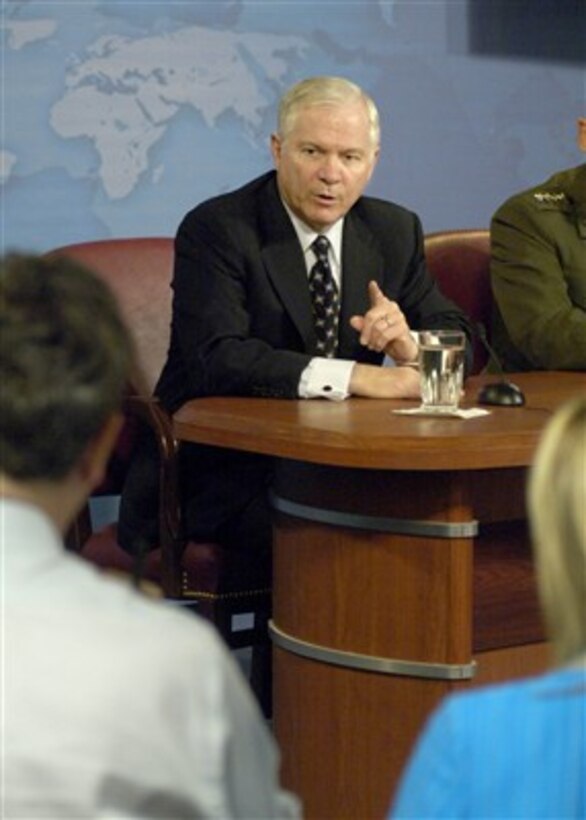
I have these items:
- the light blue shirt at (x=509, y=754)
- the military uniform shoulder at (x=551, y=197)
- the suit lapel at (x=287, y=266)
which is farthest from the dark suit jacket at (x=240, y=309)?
the light blue shirt at (x=509, y=754)

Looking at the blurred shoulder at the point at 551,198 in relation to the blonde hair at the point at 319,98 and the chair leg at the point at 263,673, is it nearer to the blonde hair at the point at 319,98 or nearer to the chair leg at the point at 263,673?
the blonde hair at the point at 319,98

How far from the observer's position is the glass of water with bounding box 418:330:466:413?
128 inches

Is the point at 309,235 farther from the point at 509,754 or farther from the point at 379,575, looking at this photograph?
the point at 509,754

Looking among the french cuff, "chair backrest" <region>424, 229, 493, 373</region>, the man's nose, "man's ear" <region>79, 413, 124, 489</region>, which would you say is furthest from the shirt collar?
"man's ear" <region>79, 413, 124, 489</region>

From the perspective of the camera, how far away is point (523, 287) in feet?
14.4

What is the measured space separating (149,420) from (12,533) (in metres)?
2.43

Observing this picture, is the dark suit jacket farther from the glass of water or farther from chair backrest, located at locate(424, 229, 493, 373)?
chair backrest, located at locate(424, 229, 493, 373)

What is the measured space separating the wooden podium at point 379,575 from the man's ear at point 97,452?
155 cm

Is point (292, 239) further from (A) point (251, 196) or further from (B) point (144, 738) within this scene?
(B) point (144, 738)

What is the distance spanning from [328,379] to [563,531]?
7.41ft

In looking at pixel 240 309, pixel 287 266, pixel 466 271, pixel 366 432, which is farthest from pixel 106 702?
pixel 466 271

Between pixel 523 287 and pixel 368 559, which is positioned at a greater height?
pixel 523 287

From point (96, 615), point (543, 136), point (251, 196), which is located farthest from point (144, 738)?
point (543, 136)

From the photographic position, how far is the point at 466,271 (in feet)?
15.0
